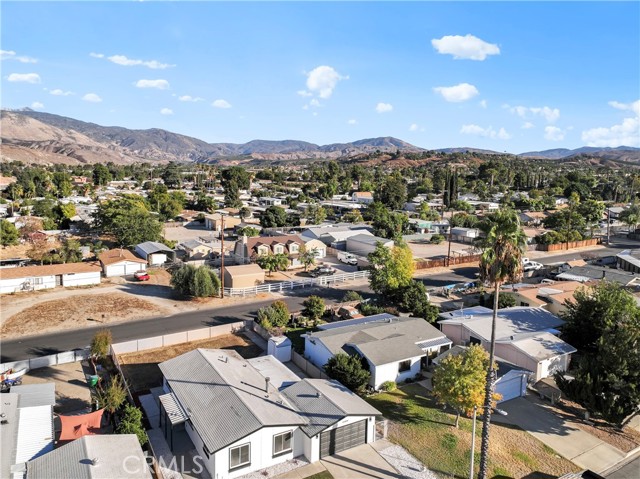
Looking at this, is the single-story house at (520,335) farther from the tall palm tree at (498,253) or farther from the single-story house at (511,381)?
the tall palm tree at (498,253)

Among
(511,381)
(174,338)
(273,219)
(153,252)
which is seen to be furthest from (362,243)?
(511,381)

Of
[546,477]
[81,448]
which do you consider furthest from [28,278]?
[546,477]

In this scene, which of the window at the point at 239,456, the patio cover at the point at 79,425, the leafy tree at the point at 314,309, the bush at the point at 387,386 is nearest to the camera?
the window at the point at 239,456

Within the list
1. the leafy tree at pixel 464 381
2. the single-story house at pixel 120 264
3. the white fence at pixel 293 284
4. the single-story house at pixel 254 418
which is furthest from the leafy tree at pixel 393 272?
the single-story house at pixel 120 264

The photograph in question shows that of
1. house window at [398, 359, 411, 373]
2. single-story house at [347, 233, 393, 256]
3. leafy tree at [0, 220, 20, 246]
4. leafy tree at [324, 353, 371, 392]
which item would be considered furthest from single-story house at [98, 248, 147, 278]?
house window at [398, 359, 411, 373]

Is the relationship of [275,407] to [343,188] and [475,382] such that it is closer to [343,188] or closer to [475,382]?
[475,382]

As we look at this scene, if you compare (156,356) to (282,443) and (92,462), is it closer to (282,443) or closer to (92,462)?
(282,443)

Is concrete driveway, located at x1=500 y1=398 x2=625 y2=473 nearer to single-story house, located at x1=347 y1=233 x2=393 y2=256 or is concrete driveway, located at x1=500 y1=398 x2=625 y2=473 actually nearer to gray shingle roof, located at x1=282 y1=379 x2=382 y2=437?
gray shingle roof, located at x1=282 y1=379 x2=382 y2=437
